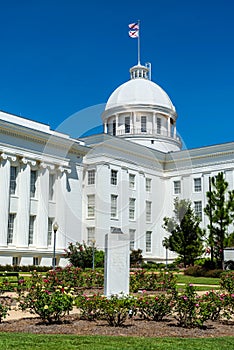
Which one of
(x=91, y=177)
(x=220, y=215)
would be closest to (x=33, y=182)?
(x=91, y=177)

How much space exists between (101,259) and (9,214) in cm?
877

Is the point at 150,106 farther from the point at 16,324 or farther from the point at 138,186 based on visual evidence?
the point at 16,324

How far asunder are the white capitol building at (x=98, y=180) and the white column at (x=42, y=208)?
9 cm

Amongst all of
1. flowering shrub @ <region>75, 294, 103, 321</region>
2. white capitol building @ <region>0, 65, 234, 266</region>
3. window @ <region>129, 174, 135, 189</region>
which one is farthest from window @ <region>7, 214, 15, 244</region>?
flowering shrub @ <region>75, 294, 103, 321</region>

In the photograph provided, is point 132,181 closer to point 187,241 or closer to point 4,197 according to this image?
point 187,241

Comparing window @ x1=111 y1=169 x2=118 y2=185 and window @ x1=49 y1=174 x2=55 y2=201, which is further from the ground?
window @ x1=111 y1=169 x2=118 y2=185

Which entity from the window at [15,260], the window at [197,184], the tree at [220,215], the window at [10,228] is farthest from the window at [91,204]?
the tree at [220,215]

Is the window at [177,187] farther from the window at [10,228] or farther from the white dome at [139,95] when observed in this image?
the window at [10,228]

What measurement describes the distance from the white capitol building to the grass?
2621 centimetres

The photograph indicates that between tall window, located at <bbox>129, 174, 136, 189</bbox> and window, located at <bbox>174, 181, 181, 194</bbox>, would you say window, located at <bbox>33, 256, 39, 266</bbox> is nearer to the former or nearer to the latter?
tall window, located at <bbox>129, 174, 136, 189</bbox>

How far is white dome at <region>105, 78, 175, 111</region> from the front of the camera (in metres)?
61.0

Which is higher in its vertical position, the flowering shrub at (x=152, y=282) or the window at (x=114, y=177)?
the window at (x=114, y=177)

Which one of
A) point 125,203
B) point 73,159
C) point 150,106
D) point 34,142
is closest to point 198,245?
point 125,203

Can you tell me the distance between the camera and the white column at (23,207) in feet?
125
